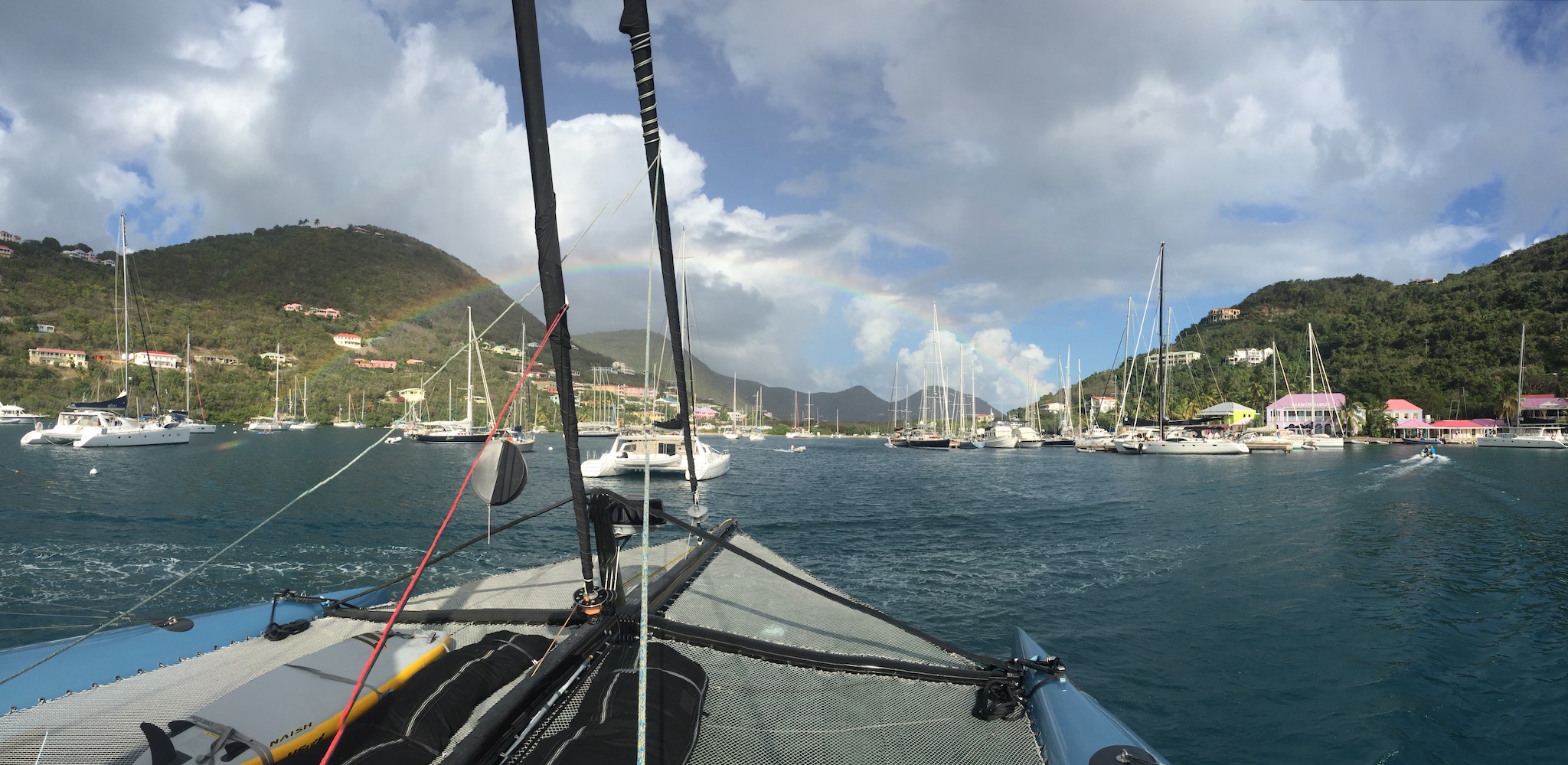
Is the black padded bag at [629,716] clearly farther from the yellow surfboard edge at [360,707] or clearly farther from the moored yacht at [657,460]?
the moored yacht at [657,460]

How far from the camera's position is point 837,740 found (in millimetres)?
3240

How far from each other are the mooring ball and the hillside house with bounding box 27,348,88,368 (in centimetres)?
9964

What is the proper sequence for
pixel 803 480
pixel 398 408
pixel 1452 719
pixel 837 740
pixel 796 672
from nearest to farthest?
pixel 837 740
pixel 796 672
pixel 1452 719
pixel 803 480
pixel 398 408

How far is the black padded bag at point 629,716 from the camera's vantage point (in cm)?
280

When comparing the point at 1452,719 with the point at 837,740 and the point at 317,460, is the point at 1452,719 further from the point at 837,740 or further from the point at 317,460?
the point at 317,460

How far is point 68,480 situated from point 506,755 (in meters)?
30.5

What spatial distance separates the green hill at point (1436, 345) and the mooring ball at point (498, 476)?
293 feet

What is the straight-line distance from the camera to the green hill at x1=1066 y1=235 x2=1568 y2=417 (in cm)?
6669

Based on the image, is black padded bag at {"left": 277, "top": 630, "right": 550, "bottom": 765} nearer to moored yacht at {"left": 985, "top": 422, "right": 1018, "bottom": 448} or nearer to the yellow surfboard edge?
the yellow surfboard edge

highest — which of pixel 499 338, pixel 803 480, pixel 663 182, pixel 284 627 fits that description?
pixel 499 338

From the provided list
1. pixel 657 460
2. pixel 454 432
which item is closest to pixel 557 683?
pixel 657 460

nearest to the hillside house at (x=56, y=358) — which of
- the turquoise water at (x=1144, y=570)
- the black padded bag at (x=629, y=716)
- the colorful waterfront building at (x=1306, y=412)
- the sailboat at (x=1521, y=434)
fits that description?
the turquoise water at (x=1144, y=570)

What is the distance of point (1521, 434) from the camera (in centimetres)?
6066

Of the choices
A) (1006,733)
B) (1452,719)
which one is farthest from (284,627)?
(1452,719)
